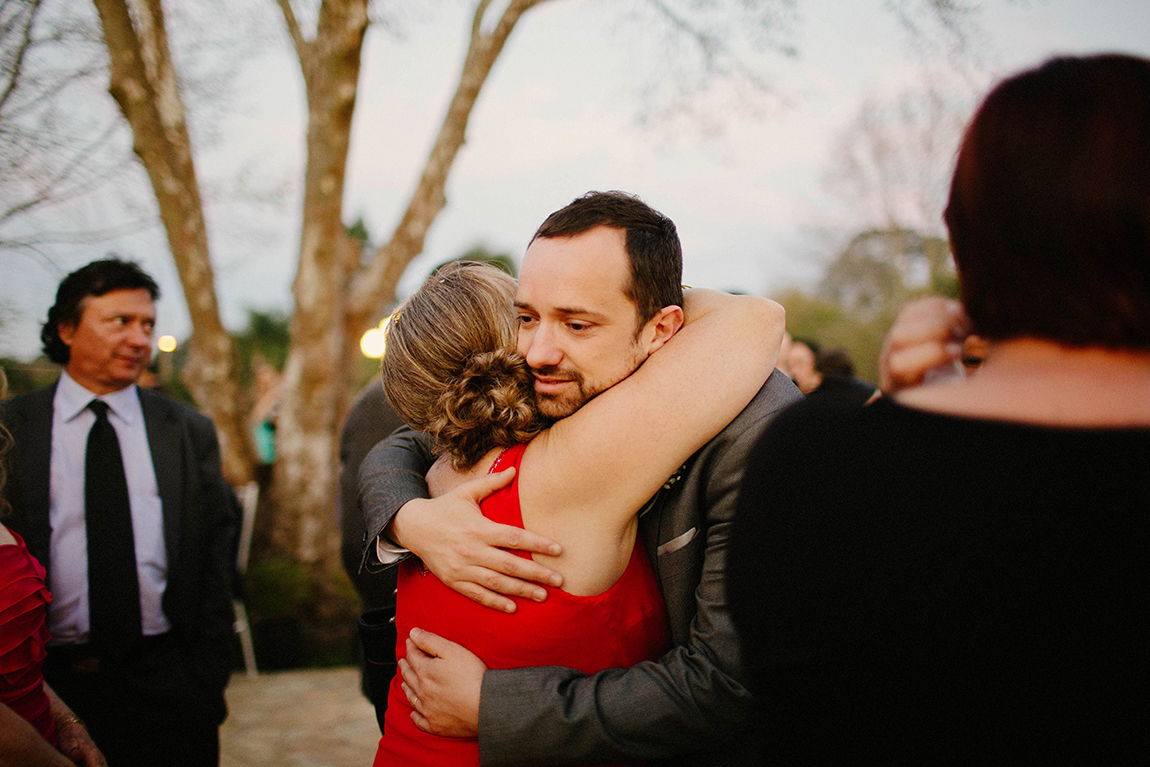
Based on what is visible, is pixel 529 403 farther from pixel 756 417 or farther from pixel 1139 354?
pixel 1139 354

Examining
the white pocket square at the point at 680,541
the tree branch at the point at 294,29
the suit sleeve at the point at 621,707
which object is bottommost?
the suit sleeve at the point at 621,707

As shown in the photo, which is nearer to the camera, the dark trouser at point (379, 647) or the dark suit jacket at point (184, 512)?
the dark trouser at point (379, 647)

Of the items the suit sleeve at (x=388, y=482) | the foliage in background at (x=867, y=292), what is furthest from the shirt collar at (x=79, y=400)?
the foliage in background at (x=867, y=292)

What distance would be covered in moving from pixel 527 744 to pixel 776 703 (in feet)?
2.02

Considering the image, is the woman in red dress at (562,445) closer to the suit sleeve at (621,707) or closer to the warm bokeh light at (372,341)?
the suit sleeve at (621,707)

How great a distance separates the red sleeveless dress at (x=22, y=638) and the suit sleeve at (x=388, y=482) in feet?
2.87

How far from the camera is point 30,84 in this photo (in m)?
3.56

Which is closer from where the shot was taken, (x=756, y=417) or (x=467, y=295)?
(x=756, y=417)

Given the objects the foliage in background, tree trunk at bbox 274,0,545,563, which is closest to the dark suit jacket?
tree trunk at bbox 274,0,545,563

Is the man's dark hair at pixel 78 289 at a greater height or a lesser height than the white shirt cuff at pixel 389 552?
greater

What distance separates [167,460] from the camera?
3082mm

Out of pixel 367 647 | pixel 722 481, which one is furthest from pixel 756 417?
pixel 367 647

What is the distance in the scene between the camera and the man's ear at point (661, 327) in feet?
5.31

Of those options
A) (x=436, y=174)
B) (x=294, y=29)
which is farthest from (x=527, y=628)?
(x=294, y=29)
